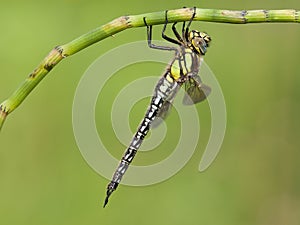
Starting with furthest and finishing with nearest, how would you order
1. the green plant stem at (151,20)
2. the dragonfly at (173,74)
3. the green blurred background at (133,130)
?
1. the green blurred background at (133,130)
2. the dragonfly at (173,74)
3. the green plant stem at (151,20)

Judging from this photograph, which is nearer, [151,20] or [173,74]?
[151,20]

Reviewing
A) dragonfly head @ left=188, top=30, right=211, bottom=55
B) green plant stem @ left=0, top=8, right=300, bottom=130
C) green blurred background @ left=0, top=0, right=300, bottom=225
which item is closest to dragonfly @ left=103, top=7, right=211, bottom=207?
dragonfly head @ left=188, top=30, right=211, bottom=55

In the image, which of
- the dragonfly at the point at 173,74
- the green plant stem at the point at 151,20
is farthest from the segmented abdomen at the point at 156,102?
the green plant stem at the point at 151,20

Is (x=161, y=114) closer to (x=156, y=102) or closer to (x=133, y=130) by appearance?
(x=156, y=102)

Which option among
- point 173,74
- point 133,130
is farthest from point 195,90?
point 133,130

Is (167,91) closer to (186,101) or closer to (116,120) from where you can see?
(186,101)

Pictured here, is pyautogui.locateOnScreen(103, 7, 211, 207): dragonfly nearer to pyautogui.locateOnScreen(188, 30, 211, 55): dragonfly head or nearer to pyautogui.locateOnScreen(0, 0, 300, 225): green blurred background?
pyautogui.locateOnScreen(188, 30, 211, 55): dragonfly head

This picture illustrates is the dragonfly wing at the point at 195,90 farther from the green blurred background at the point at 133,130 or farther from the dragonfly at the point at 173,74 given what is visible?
the green blurred background at the point at 133,130
